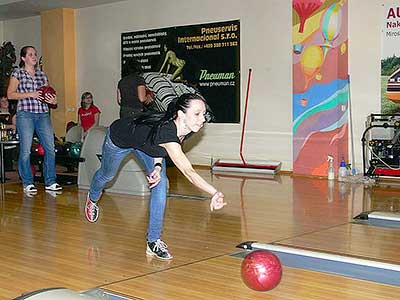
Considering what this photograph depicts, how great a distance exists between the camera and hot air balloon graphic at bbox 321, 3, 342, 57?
7500 mm

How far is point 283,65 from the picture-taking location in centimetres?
817

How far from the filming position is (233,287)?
3094mm

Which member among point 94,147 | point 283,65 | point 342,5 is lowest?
point 94,147

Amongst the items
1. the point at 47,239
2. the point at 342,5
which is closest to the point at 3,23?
the point at 342,5

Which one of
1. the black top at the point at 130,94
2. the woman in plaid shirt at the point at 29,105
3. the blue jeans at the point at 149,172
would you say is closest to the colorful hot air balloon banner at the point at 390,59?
the black top at the point at 130,94

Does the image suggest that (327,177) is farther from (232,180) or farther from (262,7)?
(262,7)

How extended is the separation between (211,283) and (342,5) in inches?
206

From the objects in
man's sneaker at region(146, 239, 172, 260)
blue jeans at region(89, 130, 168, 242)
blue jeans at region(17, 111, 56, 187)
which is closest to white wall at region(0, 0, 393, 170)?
blue jeans at region(17, 111, 56, 187)

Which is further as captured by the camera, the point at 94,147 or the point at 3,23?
the point at 3,23

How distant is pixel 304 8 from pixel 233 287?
17.8ft

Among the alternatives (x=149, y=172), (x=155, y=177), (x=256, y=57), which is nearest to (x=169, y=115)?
(x=155, y=177)

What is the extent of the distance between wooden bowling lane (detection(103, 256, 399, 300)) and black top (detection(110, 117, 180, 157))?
0.67 m

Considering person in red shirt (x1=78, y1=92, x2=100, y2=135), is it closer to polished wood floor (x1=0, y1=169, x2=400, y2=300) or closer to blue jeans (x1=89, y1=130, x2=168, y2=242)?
polished wood floor (x1=0, y1=169, x2=400, y2=300)

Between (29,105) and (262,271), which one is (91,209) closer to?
(29,105)
